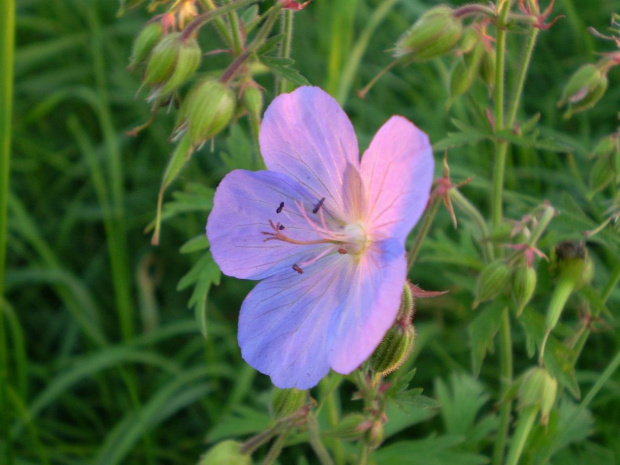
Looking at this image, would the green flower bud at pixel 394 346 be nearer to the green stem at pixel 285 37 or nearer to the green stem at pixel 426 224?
the green stem at pixel 426 224

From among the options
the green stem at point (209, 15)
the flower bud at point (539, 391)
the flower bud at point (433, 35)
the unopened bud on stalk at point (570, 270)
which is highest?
the green stem at point (209, 15)

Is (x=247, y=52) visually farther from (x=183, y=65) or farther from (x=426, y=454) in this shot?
(x=426, y=454)

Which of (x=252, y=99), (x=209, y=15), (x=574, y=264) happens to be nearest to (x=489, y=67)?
(x=574, y=264)

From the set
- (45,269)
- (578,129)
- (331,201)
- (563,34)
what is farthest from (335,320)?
(563,34)

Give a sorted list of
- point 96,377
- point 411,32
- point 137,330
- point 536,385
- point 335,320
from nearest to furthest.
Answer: point 335,320 < point 411,32 < point 536,385 < point 96,377 < point 137,330

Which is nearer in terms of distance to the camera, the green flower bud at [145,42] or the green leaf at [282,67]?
the green leaf at [282,67]

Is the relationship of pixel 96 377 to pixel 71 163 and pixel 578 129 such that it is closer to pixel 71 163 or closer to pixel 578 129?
pixel 71 163

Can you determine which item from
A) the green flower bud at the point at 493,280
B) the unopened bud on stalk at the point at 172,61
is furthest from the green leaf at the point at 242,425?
the unopened bud on stalk at the point at 172,61
